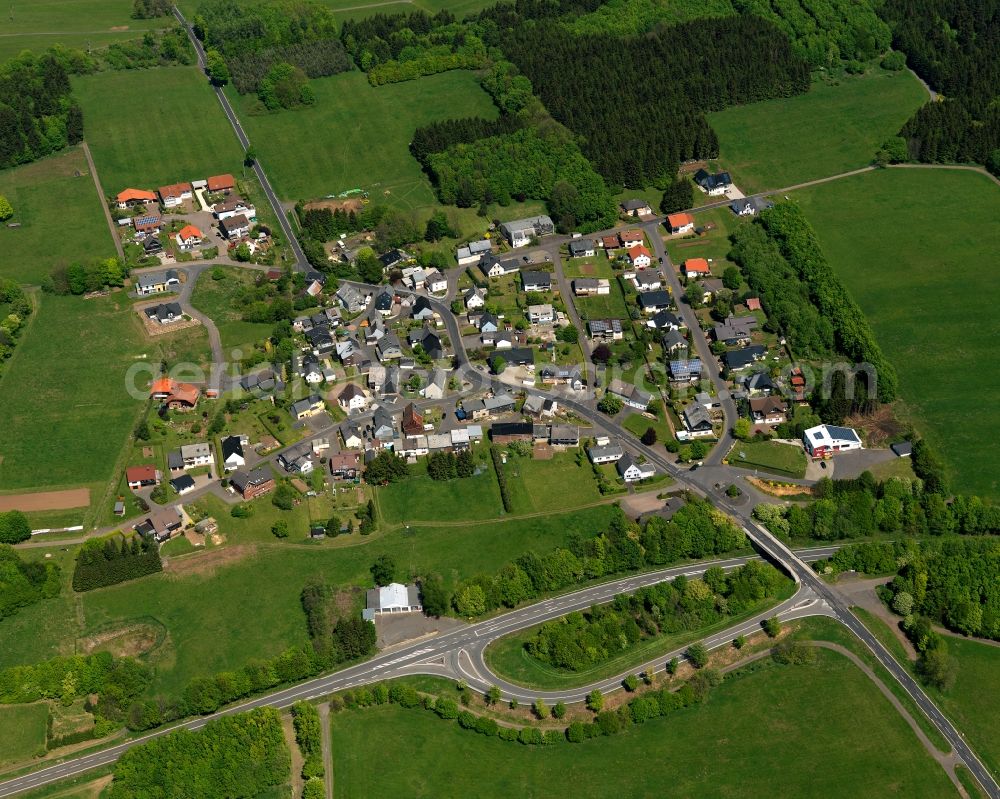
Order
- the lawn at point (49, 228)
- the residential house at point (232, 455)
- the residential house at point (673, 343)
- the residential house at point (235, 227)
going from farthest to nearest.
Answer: the residential house at point (235, 227)
the lawn at point (49, 228)
the residential house at point (673, 343)
the residential house at point (232, 455)

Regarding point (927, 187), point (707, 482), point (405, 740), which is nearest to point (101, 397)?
point (405, 740)

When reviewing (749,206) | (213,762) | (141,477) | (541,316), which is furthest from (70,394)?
(749,206)

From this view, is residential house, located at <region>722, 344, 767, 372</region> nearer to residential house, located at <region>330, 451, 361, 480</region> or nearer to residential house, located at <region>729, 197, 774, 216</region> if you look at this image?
residential house, located at <region>729, 197, 774, 216</region>

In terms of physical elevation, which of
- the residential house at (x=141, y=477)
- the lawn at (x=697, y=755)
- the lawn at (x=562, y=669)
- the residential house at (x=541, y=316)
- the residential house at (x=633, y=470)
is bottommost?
the lawn at (x=697, y=755)

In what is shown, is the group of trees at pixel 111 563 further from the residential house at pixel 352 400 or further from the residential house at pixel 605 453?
the residential house at pixel 605 453

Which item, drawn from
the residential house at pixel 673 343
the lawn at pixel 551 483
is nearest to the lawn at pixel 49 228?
the lawn at pixel 551 483

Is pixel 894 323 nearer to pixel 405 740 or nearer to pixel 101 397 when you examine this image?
pixel 405 740
